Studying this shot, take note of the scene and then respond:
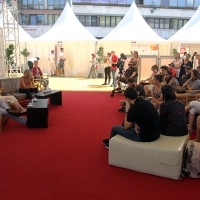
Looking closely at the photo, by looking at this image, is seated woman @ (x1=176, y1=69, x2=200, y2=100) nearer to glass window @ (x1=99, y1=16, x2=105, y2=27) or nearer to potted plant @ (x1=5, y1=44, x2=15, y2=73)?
potted plant @ (x1=5, y1=44, x2=15, y2=73)

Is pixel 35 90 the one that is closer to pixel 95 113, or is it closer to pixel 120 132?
pixel 95 113

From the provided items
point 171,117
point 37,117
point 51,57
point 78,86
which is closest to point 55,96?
point 37,117

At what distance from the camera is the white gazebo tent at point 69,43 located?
55.6 ft

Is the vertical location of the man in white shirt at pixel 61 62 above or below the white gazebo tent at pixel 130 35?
below

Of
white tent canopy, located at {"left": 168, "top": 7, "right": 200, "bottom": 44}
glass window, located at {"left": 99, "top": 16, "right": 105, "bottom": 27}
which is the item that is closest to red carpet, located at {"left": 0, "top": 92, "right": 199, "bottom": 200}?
white tent canopy, located at {"left": 168, "top": 7, "right": 200, "bottom": 44}

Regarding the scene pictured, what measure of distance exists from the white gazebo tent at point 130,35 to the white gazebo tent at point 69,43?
1206mm

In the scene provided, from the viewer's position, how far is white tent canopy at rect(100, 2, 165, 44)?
51.6ft

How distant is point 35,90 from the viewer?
8.13 metres

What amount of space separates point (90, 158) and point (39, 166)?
31.8 inches

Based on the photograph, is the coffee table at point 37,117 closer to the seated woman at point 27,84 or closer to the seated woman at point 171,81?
the seated woman at point 27,84

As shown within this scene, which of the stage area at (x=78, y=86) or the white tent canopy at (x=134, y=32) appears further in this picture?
the white tent canopy at (x=134, y=32)

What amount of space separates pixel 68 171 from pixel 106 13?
34.1 metres

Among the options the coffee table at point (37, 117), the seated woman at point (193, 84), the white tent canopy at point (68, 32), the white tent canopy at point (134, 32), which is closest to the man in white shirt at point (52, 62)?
the white tent canopy at point (68, 32)

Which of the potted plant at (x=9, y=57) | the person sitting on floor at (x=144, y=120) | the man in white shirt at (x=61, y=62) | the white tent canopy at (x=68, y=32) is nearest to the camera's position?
the person sitting on floor at (x=144, y=120)
